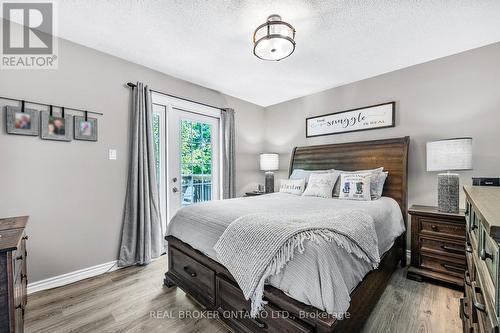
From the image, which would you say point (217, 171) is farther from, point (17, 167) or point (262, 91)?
point (17, 167)

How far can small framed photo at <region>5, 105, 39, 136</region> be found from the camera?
201 centimetres

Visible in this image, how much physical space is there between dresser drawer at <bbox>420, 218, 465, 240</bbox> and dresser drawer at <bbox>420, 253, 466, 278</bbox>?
23 centimetres

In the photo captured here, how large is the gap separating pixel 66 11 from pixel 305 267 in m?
2.78

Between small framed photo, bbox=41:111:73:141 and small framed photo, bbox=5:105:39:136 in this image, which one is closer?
small framed photo, bbox=5:105:39:136

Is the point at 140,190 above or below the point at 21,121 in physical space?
below

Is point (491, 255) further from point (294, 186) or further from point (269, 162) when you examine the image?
point (269, 162)

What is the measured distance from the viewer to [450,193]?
2.23m

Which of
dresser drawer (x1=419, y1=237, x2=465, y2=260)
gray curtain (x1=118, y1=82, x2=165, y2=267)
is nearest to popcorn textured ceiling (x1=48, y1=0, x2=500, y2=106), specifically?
gray curtain (x1=118, y1=82, x2=165, y2=267)

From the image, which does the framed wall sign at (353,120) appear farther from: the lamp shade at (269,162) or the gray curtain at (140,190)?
the gray curtain at (140,190)

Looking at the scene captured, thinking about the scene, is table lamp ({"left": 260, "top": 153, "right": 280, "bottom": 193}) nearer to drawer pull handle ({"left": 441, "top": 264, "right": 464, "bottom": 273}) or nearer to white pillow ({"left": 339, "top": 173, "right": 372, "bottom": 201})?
white pillow ({"left": 339, "top": 173, "right": 372, "bottom": 201})

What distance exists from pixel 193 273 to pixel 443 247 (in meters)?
2.41

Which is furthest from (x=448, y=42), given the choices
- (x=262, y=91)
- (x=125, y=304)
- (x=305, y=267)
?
(x=125, y=304)

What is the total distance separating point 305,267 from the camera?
115cm

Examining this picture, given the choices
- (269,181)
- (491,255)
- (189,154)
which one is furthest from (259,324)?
(269,181)
